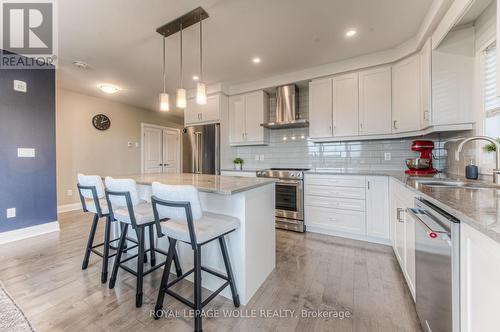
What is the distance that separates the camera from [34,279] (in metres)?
1.94

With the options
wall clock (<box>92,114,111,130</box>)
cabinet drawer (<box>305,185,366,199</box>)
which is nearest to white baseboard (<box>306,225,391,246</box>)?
cabinet drawer (<box>305,185,366,199</box>)

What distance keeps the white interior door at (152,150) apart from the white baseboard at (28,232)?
9.04ft

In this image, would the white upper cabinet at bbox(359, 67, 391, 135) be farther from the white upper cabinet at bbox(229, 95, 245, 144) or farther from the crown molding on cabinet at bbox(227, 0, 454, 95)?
the white upper cabinet at bbox(229, 95, 245, 144)

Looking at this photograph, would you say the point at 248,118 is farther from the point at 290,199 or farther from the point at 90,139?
the point at 90,139

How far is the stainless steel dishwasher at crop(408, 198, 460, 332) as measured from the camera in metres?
0.89

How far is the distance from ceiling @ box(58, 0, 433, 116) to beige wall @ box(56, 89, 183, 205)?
3.62ft

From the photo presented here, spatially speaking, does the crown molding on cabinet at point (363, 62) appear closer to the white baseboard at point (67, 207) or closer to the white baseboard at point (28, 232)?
the white baseboard at point (28, 232)

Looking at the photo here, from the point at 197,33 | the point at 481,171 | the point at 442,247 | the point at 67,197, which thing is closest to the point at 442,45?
the point at 481,171

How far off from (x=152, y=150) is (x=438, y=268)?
636 cm

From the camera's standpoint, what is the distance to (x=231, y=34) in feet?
7.98

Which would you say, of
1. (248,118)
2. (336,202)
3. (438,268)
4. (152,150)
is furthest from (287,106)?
(152,150)

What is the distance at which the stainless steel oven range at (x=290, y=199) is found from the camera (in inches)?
123

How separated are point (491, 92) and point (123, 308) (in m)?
3.48

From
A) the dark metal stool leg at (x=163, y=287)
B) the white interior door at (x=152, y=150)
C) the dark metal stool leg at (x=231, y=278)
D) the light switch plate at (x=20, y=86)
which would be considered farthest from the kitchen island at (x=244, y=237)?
the white interior door at (x=152, y=150)
